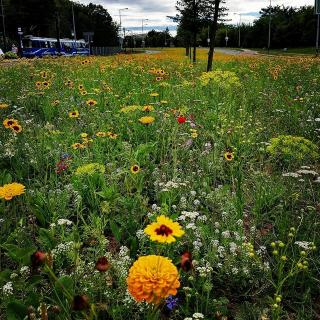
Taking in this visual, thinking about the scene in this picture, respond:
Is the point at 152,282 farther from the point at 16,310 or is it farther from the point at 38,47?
the point at 38,47

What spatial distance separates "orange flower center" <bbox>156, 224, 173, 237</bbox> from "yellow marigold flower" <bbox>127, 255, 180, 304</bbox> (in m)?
0.11

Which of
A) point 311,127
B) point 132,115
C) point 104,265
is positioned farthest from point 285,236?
point 132,115

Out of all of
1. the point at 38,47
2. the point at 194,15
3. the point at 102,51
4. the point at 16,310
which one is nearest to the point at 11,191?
the point at 16,310

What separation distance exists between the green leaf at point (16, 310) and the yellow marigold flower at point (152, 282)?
0.80 meters

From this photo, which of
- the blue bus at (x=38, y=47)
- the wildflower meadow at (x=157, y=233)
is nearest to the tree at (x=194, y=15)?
the wildflower meadow at (x=157, y=233)

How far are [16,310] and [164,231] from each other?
92cm

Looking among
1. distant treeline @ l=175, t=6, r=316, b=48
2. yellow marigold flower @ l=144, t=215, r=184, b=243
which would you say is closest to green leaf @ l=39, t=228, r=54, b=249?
yellow marigold flower @ l=144, t=215, r=184, b=243

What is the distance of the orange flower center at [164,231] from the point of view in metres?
1.52

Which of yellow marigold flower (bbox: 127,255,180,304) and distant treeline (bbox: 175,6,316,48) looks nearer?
yellow marigold flower (bbox: 127,255,180,304)

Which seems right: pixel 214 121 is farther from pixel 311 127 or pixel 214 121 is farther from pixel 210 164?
pixel 210 164

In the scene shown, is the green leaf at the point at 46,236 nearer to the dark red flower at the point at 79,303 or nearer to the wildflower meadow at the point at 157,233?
the wildflower meadow at the point at 157,233

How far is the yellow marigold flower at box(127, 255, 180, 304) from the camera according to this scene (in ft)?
4.47

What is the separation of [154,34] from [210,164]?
132 m

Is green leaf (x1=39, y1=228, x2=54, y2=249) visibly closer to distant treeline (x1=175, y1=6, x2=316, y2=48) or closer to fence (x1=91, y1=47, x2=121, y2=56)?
distant treeline (x1=175, y1=6, x2=316, y2=48)
